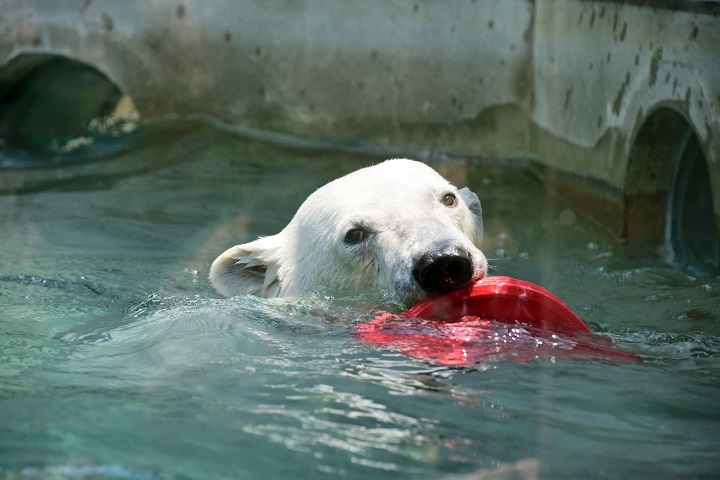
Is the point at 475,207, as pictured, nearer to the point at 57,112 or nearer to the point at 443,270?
the point at 443,270

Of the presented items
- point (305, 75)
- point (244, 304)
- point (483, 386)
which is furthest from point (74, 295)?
point (305, 75)

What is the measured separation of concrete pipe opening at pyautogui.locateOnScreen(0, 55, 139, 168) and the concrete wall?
21 centimetres

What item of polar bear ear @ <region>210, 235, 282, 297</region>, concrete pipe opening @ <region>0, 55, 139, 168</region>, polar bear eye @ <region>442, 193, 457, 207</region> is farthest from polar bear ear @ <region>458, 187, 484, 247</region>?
concrete pipe opening @ <region>0, 55, 139, 168</region>

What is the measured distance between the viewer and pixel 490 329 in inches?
141

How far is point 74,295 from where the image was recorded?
5148 mm

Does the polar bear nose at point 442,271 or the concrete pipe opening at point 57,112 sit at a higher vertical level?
the concrete pipe opening at point 57,112

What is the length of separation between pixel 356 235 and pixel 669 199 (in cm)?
279

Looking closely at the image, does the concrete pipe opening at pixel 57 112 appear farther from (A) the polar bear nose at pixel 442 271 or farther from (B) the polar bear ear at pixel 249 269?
(A) the polar bear nose at pixel 442 271

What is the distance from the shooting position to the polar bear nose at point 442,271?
3619 millimetres

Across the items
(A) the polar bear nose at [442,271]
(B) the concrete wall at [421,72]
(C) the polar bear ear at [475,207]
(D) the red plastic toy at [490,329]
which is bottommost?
(D) the red plastic toy at [490,329]

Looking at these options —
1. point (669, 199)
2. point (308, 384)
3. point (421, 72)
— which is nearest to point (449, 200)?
point (308, 384)

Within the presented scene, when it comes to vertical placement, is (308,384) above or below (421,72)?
below

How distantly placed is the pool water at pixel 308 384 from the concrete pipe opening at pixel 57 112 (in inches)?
107

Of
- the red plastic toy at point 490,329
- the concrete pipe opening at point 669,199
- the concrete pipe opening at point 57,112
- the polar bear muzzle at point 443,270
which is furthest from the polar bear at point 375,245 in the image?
the concrete pipe opening at point 57,112
